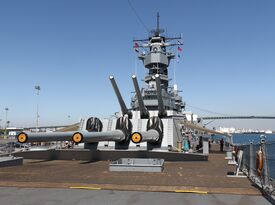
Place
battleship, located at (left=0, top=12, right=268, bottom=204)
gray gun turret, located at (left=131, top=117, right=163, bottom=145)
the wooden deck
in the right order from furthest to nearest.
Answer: gray gun turret, located at (left=131, top=117, right=163, bottom=145), the wooden deck, battleship, located at (left=0, top=12, right=268, bottom=204)

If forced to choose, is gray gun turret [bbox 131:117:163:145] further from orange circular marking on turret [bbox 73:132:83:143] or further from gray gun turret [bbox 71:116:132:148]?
orange circular marking on turret [bbox 73:132:83:143]

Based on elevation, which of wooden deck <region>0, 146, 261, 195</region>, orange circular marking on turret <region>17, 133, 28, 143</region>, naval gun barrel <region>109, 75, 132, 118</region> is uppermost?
naval gun barrel <region>109, 75, 132, 118</region>

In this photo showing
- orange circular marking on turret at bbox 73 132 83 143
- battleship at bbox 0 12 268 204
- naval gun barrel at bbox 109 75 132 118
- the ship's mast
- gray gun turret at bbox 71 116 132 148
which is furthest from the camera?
the ship's mast

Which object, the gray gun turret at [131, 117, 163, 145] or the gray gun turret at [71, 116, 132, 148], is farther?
the gray gun turret at [131, 117, 163, 145]

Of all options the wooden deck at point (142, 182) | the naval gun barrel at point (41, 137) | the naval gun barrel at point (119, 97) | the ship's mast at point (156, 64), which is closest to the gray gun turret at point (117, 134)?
the naval gun barrel at point (41, 137)

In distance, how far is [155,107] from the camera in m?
29.5

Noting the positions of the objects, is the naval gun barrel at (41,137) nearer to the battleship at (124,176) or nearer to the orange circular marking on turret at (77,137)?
the battleship at (124,176)

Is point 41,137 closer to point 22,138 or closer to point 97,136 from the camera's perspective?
point 22,138

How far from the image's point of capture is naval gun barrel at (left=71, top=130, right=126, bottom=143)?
31.8 feet

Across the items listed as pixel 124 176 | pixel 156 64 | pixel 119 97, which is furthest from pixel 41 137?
pixel 156 64

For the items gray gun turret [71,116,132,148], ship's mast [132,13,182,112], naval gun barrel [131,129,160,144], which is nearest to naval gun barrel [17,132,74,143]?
gray gun turret [71,116,132,148]

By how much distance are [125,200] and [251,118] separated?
11618cm

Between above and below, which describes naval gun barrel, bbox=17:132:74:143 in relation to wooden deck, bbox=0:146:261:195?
above

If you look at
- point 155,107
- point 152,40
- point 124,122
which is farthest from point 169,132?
point 152,40
